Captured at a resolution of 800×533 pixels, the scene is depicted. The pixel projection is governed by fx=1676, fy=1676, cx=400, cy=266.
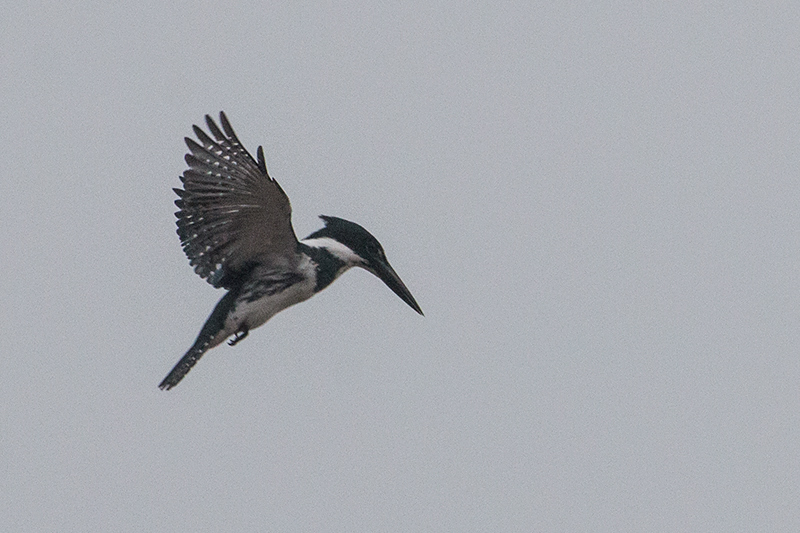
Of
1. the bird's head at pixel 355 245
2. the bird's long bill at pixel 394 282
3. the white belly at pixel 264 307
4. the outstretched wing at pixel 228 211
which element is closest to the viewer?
the outstretched wing at pixel 228 211

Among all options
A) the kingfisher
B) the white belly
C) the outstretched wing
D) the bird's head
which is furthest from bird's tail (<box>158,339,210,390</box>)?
the bird's head

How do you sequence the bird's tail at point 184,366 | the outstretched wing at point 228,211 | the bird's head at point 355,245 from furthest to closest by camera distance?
the bird's head at point 355,245, the bird's tail at point 184,366, the outstretched wing at point 228,211

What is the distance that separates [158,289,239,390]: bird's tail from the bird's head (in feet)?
2.40

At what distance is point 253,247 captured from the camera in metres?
9.18

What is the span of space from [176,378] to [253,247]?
2.72 ft

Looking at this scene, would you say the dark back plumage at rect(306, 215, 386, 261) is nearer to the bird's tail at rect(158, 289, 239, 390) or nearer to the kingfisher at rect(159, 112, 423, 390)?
the kingfisher at rect(159, 112, 423, 390)

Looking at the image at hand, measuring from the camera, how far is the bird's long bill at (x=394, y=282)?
10109 mm

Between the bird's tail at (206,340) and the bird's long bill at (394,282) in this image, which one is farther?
the bird's long bill at (394,282)

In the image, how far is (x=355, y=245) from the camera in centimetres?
985

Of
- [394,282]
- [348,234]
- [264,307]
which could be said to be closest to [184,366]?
[264,307]

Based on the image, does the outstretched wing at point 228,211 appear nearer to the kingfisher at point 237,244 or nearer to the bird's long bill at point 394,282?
the kingfisher at point 237,244

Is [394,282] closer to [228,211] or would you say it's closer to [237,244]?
[237,244]

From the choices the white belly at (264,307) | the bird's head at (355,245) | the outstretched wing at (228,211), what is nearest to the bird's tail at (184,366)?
the white belly at (264,307)

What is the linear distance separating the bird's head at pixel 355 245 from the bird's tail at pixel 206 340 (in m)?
0.73
